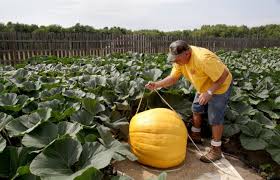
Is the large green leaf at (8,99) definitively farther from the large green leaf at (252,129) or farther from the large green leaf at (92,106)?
the large green leaf at (252,129)

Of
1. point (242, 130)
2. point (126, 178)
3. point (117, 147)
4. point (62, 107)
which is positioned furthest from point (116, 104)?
point (126, 178)

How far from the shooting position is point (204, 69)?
3.69m

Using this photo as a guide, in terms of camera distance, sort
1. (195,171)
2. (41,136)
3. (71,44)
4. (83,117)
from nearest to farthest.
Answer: (41,136) → (83,117) → (195,171) → (71,44)

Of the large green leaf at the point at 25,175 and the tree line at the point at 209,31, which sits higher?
the tree line at the point at 209,31

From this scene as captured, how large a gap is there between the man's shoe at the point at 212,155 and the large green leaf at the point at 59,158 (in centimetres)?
186

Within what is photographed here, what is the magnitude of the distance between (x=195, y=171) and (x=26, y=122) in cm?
179

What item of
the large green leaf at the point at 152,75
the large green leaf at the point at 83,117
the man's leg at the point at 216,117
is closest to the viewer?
the large green leaf at the point at 83,117

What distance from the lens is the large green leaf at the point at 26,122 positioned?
273 cm

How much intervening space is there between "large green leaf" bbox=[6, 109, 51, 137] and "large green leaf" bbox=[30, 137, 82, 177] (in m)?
0.38

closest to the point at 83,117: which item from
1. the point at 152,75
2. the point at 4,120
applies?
the point at 4,120

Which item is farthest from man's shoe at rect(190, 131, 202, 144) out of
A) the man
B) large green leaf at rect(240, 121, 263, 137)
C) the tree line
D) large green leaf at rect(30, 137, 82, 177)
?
the tree line

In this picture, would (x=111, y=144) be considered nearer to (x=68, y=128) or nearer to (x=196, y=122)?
(x=68, y=128)

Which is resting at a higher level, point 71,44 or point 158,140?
point 71,44

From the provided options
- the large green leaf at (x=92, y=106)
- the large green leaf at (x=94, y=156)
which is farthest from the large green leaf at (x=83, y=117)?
the large green leaf at (x=94, y=156)
